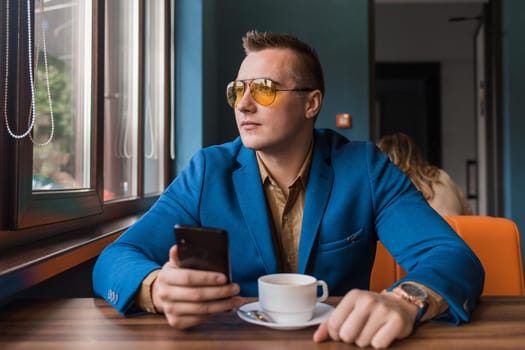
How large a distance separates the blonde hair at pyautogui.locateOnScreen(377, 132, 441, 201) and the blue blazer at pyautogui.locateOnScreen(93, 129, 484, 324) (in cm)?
147

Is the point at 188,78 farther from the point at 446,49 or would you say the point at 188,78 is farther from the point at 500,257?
the point at 446,49

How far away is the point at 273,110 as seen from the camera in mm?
1300

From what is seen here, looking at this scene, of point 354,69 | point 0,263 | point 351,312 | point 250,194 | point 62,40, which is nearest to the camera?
point 351,312

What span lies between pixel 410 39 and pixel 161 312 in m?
6.39

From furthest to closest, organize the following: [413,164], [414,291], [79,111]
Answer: [413,164]
[79,111]
[414,291]

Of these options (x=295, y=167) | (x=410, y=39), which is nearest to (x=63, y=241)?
(x=295, y=167)

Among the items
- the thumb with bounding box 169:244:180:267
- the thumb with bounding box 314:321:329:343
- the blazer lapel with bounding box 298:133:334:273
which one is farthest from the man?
the thumb with bounding box 314:321:329:343

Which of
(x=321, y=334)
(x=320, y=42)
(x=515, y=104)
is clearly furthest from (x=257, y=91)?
(x=515, y=104)

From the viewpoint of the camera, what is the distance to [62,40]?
1819mm

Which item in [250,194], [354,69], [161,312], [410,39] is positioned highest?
[410,39]

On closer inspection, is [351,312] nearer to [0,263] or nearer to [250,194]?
[250,194]

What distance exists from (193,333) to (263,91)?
0.67m

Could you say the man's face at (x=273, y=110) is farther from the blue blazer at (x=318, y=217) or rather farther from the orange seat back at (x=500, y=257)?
the orange seat back at (x=500, y=257)

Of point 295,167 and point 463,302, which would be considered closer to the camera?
point 463,302
